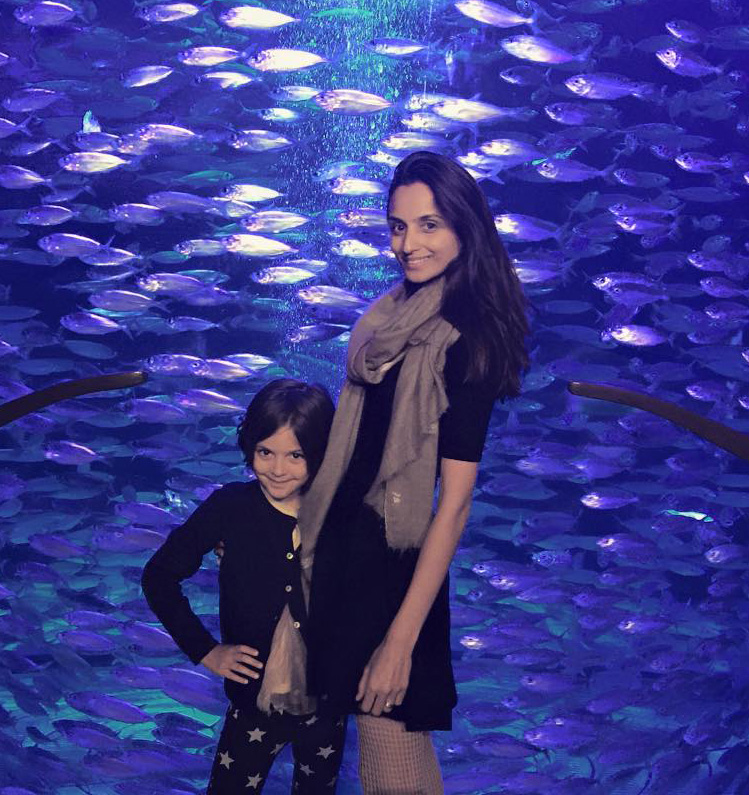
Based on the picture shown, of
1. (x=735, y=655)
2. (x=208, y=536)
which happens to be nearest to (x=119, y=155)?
(x=208, y=536)

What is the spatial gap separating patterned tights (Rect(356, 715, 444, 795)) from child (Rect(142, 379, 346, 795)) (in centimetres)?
19

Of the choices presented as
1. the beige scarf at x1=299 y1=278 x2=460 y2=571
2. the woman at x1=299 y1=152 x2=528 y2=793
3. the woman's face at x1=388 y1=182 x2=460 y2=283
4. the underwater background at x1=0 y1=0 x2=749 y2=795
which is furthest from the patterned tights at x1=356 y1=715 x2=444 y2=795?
the underwater background at x1=0 y1=0 x2=749 y2=795

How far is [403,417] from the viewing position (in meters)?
1.85

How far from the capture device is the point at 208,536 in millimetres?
2027

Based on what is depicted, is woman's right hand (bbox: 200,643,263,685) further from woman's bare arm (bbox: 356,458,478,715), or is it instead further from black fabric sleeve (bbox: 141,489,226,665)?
woman's bare arm (bbox: 356,458,478,715)

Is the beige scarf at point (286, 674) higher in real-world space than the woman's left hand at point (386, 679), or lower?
lower

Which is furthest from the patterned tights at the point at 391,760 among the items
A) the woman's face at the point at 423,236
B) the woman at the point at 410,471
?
the woman's face at the point at 423,236

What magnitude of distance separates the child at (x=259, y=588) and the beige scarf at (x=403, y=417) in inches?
4.0

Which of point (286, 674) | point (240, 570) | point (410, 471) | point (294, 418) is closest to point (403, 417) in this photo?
point (410, 471)

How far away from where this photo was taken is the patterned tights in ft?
6.11

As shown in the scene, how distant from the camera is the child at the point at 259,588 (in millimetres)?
2012

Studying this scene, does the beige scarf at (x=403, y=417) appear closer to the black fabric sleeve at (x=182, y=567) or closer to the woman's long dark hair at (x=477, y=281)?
the woman's long dark hair at (x=477, y=281)

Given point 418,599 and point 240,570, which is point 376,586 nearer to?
point 418,599

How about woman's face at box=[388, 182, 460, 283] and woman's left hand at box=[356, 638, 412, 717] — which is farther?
woman's face at box=[388, 182, 460, 283]
